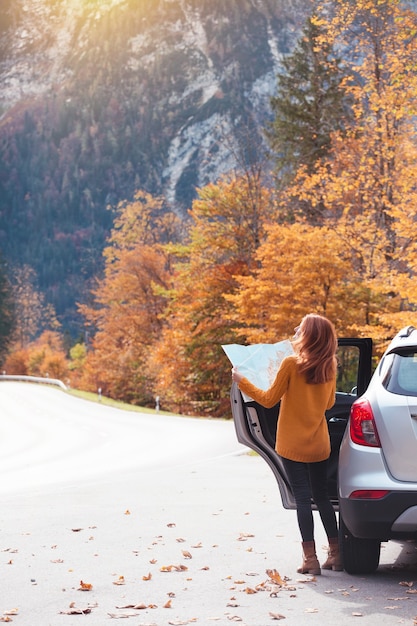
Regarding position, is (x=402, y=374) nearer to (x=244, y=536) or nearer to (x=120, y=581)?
(x=120, y=581)

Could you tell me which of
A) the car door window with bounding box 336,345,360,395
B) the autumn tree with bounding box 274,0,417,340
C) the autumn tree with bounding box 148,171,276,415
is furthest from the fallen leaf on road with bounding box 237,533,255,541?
the autumn tree with bounding box 148,171,276,415

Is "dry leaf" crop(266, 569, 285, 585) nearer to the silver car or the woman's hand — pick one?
the silver car

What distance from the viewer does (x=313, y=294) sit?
33.1 m

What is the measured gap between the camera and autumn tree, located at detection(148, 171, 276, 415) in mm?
47031

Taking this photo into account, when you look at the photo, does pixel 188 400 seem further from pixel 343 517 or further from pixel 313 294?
pixel 343 517

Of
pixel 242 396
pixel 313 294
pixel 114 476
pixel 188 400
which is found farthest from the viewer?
pixel 188 400

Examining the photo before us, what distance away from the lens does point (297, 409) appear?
276 inches

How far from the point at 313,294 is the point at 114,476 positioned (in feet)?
54.5

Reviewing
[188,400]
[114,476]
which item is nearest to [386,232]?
[114,476]

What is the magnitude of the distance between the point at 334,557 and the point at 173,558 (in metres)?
1.41

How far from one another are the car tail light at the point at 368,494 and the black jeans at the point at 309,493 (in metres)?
0.57

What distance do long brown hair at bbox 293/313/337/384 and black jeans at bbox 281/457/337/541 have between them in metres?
0.63

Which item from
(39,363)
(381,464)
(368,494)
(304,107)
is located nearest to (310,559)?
(368,494)

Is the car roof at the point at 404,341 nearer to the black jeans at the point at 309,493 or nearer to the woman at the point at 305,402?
the woman at the point at 305,402
